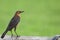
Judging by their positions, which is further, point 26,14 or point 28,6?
point 28,6

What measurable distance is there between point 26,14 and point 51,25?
2.38ft

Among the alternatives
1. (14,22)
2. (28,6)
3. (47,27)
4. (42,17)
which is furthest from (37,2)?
(14,22)

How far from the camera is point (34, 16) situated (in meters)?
7.28

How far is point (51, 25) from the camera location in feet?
22.3

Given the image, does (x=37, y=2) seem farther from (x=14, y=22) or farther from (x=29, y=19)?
(x=14, y=22)

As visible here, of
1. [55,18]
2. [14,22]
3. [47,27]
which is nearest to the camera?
[14,22]

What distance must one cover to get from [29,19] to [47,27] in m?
0.51

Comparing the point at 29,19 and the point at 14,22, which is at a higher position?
the point at 14,22

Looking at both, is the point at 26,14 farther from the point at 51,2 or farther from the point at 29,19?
the point at 51,2

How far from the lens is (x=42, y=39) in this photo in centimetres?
377

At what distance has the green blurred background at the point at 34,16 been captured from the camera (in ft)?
21.0

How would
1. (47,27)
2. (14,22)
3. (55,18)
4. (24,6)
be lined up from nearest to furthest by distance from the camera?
(14,22), (47,27), (55,18), (24,6)

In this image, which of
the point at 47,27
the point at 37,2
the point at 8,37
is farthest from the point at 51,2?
the point at 8,37

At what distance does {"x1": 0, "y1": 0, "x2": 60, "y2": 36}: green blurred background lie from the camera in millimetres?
6398
